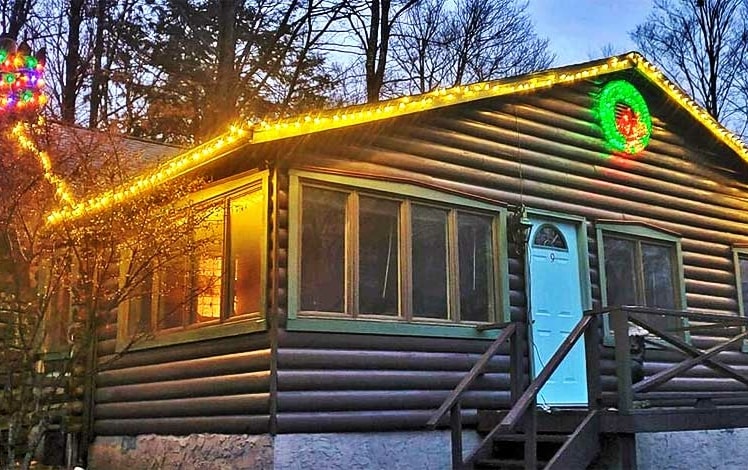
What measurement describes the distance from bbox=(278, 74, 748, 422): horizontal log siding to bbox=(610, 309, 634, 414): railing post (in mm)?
419

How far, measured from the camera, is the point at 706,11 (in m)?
25.7

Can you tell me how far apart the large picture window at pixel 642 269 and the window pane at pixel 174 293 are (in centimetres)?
452

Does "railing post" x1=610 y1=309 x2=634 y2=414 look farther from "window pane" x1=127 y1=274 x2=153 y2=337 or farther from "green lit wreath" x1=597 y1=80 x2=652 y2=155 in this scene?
"window pane" x1=127 y1=274 x2=153 y2=337

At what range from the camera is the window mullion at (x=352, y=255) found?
728 centimetres

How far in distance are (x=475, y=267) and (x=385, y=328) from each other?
139cm

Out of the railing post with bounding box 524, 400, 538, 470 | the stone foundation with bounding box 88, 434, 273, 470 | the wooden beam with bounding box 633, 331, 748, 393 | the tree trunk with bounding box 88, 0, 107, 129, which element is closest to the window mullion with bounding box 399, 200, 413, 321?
the railing post with bounding box 524, 400, 538, 470

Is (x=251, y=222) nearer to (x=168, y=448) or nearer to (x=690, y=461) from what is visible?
(x=168, y=448)

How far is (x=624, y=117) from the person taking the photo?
1022cm

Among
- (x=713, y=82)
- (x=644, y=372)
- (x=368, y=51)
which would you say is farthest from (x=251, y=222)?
(x=713, y=82)

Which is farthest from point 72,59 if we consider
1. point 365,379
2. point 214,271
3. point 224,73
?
point 365,379

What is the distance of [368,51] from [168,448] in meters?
16.2

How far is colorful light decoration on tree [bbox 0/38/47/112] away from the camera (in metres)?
9.85

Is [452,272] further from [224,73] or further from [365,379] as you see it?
[224,73]

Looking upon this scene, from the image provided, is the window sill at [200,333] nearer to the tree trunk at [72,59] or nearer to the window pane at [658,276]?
the window pane at [658,276]
